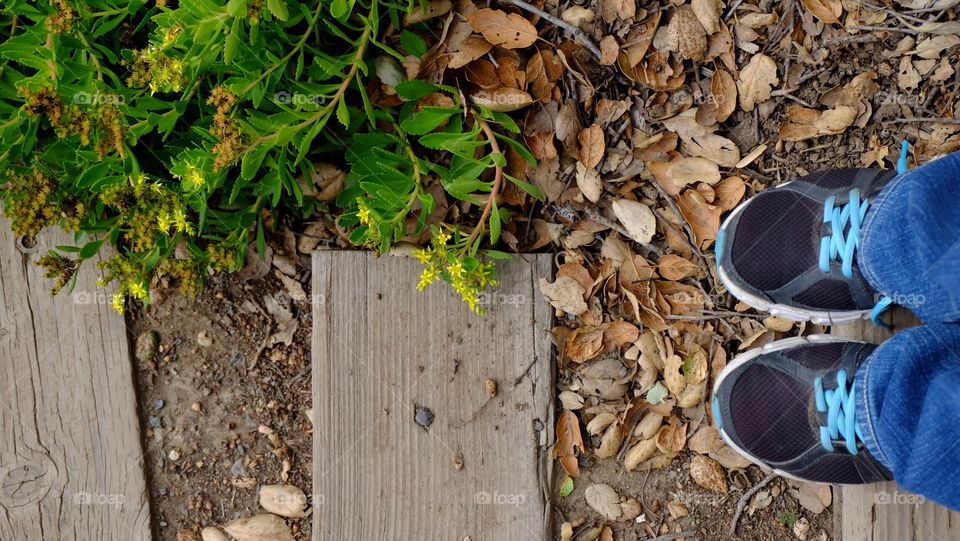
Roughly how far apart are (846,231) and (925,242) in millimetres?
414

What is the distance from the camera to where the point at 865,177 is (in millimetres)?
2258

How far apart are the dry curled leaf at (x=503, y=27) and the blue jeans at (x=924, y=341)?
4.01 feet

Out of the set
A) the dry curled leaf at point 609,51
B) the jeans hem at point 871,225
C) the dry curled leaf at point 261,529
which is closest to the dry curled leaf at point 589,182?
the dry curled leaf at point 609,51

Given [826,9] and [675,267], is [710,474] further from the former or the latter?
[826,9]

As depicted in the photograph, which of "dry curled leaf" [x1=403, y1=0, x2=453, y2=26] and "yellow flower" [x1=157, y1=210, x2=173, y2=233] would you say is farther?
"dry curled leaf" [x1=403, y1=0, x2=453, y2=26]

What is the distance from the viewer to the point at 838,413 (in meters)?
2.20

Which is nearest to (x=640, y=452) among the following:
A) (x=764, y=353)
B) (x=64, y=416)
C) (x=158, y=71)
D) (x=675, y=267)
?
(x=764, y=353)

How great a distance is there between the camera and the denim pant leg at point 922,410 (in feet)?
5.73

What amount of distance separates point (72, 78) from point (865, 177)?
246cm

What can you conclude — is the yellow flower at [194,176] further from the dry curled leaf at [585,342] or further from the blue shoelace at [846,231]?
the blue shoelace at [846,231]

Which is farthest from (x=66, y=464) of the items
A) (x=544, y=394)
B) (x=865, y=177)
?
(x=865, y=177)

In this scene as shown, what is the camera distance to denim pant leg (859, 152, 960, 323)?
179cm

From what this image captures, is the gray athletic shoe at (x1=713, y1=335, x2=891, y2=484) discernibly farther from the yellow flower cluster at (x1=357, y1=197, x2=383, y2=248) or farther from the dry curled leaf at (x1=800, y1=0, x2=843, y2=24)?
the yellow flower cluster at (x1=357, y1=197, x2=383, y2=248)

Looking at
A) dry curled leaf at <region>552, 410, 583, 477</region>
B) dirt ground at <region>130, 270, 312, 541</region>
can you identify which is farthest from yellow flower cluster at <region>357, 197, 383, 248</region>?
dry curled leaf at <region>552, 410, 583, 477</region>
